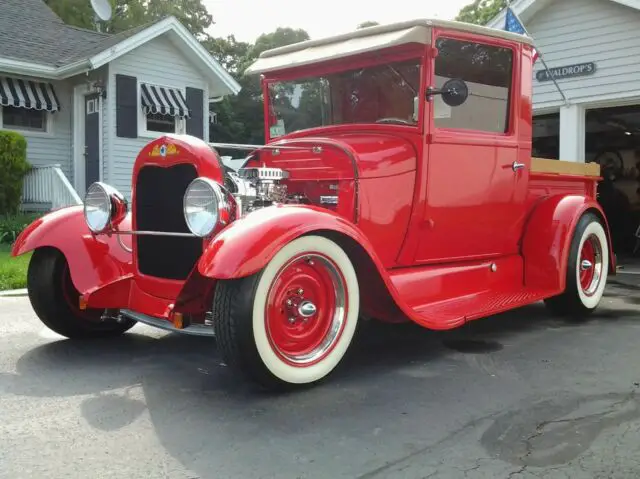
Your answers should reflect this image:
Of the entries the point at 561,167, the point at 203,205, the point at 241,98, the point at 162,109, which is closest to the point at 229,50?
the point at 241,98

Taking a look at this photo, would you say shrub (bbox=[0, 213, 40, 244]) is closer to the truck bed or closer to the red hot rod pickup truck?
the red hot rod pickup truck

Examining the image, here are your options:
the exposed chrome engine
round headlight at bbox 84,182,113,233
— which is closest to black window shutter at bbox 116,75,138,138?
round headlight at bbox 84,182,113,233

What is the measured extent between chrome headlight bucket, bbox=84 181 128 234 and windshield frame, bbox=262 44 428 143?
1.33m

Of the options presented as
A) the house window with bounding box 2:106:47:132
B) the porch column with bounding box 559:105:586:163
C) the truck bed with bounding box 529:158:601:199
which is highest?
the house window with bounding box 2:106:47:132

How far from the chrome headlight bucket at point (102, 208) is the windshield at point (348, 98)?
53.3 inches

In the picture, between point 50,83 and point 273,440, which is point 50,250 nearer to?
point 273,440

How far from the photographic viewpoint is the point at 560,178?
514 cm

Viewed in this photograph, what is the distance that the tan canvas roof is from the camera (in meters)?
3.86

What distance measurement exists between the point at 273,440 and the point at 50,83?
1288 cm

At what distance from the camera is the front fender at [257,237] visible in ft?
9.43

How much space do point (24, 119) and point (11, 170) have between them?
226 centimetres

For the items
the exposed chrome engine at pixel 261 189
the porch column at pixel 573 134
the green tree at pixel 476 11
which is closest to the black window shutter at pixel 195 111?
the porch column at pixel 573 134

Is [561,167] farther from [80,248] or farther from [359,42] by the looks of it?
[80,248]

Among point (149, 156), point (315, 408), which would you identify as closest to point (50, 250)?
point (149, 156)
